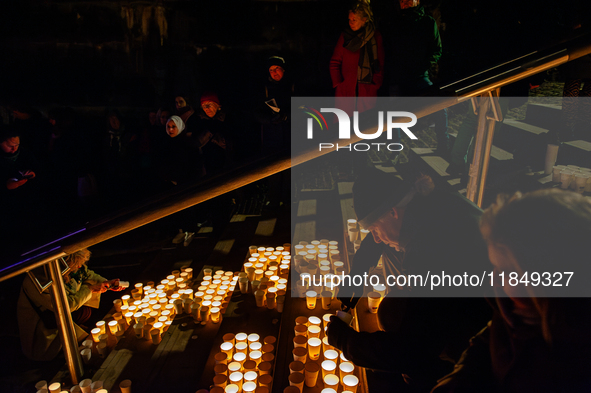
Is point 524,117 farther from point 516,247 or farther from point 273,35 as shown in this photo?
point 516,247

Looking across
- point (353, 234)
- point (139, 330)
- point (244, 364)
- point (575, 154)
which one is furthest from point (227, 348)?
point (575, 154)

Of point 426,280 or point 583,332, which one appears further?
point 426,280

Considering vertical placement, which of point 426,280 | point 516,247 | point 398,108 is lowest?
point 426,280

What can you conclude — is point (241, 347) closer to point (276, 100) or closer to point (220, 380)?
point (220, 380)

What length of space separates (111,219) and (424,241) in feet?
4.12

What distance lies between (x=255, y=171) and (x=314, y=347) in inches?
47.4

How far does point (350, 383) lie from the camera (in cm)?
176

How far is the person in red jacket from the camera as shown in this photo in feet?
11.1

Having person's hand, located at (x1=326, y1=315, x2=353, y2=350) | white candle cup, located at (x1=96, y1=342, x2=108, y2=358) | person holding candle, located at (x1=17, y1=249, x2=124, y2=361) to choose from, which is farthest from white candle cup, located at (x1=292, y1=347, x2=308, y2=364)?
person holding candle, located at (x1=17, y1=249, x2=124, y2=361)

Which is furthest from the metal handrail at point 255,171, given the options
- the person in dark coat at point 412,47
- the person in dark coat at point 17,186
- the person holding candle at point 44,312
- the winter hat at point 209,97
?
the winter hat at point 209,97

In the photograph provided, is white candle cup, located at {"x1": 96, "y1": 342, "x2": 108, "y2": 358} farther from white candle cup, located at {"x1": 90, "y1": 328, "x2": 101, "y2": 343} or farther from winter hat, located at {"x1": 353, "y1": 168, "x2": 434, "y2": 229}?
winter hat, located at {"x1": 353, "y1": 168, "x2": 434, "y2": 229}

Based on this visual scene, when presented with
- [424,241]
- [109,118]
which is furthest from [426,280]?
[109,118]

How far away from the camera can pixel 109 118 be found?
4.50 meters

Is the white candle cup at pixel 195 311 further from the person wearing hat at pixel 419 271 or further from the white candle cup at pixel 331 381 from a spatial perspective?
the person wearing hat at pixel 419 271
